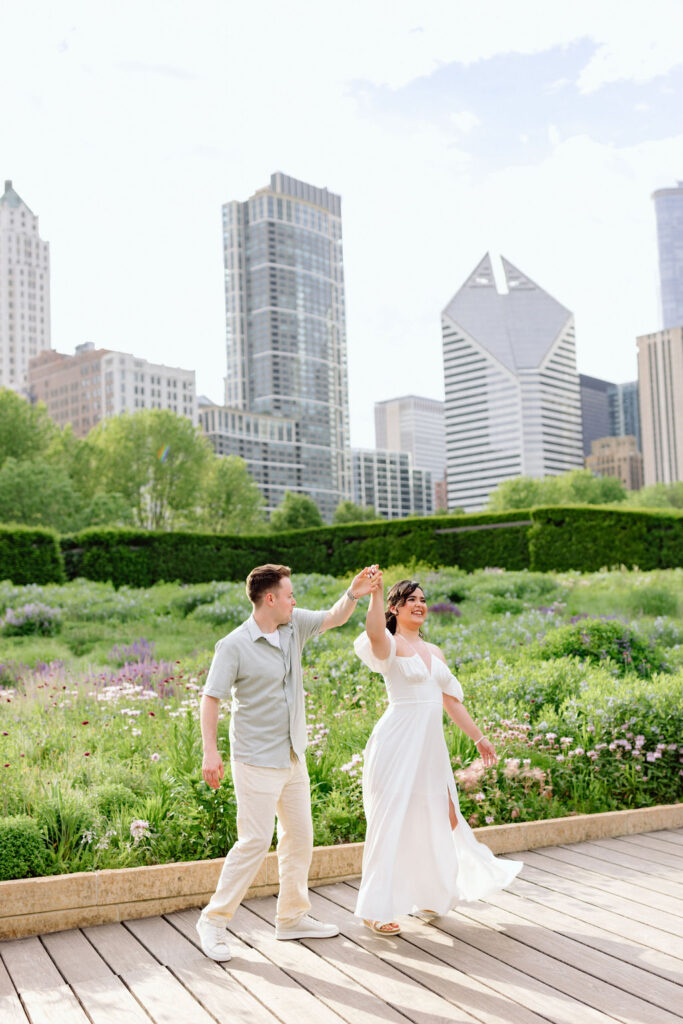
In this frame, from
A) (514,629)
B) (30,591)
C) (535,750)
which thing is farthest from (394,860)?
(30,591)

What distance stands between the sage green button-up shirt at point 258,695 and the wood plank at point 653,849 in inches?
98.6

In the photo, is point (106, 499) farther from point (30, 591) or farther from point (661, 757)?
point (661, 757)

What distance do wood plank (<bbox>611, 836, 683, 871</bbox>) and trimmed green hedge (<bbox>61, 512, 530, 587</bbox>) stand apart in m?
14.6

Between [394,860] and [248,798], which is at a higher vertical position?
[248,798]

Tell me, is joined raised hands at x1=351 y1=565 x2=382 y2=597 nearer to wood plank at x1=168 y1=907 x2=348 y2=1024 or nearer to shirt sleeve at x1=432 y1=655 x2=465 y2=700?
shirt sleeve at x1=432 y1=655 x2=465 y2=700

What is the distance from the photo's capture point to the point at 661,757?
612 centimetres

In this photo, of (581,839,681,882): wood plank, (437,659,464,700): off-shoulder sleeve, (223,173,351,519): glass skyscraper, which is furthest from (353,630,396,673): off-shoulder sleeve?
(223,173,351,519): glass skyscraper

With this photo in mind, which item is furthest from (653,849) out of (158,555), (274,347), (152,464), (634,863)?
(274,347)

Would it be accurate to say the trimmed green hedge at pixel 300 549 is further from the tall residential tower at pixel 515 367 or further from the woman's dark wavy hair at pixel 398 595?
the tall residential tower at pixel 515 367

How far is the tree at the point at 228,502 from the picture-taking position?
1819 inches

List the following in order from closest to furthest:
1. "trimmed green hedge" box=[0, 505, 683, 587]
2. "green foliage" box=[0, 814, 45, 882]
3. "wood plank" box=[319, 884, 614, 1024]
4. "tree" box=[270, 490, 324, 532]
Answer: "wood plank" box=[319, 884, 614, 1024], "green foliage" box=[0, 814, 45, 882], "trimmed green hedge" box=[0, 505, 683, 587], "tree" box=[270, 490, 324, 532]

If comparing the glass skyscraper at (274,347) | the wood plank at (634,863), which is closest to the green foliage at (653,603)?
the wood plank at (634,863)

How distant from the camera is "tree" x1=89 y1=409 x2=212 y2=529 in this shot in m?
39.6

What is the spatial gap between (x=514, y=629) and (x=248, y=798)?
6918 millimetres
